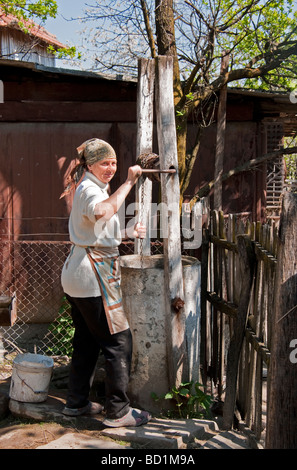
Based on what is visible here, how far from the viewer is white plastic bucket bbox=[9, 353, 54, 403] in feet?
15.1

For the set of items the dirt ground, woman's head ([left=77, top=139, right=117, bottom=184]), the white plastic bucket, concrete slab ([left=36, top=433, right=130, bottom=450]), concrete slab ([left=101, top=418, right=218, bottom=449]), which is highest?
woman's head ([left=77, top=139, right=117, bottom=184])

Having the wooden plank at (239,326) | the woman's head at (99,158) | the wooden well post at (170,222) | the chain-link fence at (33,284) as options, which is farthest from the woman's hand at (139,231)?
the chain-link fence at (33,284)

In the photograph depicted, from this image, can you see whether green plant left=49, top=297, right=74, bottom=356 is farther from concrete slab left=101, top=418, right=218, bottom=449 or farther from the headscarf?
the headscarf

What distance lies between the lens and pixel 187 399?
4.59m

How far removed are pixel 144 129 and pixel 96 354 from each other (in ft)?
6.31

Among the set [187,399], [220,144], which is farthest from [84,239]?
[220,144]

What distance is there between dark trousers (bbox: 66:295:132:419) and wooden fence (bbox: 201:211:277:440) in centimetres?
85

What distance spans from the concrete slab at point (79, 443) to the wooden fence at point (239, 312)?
1030 mm

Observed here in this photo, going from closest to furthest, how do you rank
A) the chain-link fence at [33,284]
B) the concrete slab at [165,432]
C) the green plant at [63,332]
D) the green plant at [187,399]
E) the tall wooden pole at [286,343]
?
the tall wooden pole at [286,343] → the concrete slab at [165,432] → the green plant at [187,399] → the green plant at [63,332] → the chain-link fence at [33,284]

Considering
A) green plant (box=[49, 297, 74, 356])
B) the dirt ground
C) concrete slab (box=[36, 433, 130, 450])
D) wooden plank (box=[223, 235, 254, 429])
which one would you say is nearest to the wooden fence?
wooden plank (box=[223, 235, 254, 429])

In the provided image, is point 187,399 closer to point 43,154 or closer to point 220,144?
point 220,144

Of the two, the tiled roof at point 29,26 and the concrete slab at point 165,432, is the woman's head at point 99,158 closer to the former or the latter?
the concrete slab at point 165,432

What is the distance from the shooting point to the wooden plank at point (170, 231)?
4.62 meters
